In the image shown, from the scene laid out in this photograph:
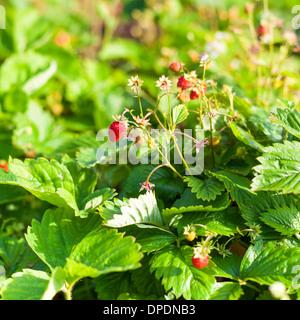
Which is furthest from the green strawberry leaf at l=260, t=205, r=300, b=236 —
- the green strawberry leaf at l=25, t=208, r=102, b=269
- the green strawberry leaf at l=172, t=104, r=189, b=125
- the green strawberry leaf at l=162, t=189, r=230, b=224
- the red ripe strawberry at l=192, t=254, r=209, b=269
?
the green strawberry leaf at l=25, t=208, r=102, b=269

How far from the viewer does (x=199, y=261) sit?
93cm

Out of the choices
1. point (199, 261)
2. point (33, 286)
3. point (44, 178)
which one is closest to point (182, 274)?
point (199, 261)

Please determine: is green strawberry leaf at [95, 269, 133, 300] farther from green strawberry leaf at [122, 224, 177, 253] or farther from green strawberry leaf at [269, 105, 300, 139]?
green strawberry leaf at [269, 105, 300, 139]

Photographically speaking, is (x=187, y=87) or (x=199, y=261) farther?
(x=187, y=87)

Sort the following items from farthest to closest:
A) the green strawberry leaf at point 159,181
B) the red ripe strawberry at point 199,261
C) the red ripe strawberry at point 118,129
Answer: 1. the green strawberry leaf at point 159,181
2. the red ripe strawberry at point 118,129
3. the red ripe strawberry at point 199,261

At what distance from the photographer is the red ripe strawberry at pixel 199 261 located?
3.05 ft

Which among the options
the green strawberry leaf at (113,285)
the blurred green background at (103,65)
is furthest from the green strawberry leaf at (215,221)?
the blurred green background at (103,65)

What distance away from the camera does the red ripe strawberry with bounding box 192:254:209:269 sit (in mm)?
930

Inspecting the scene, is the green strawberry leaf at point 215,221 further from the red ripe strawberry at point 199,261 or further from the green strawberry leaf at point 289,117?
the green strawberry leaf at point 289,117

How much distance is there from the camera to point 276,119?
3.51 ft

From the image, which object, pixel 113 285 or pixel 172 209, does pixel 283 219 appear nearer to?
pixel 172 209
